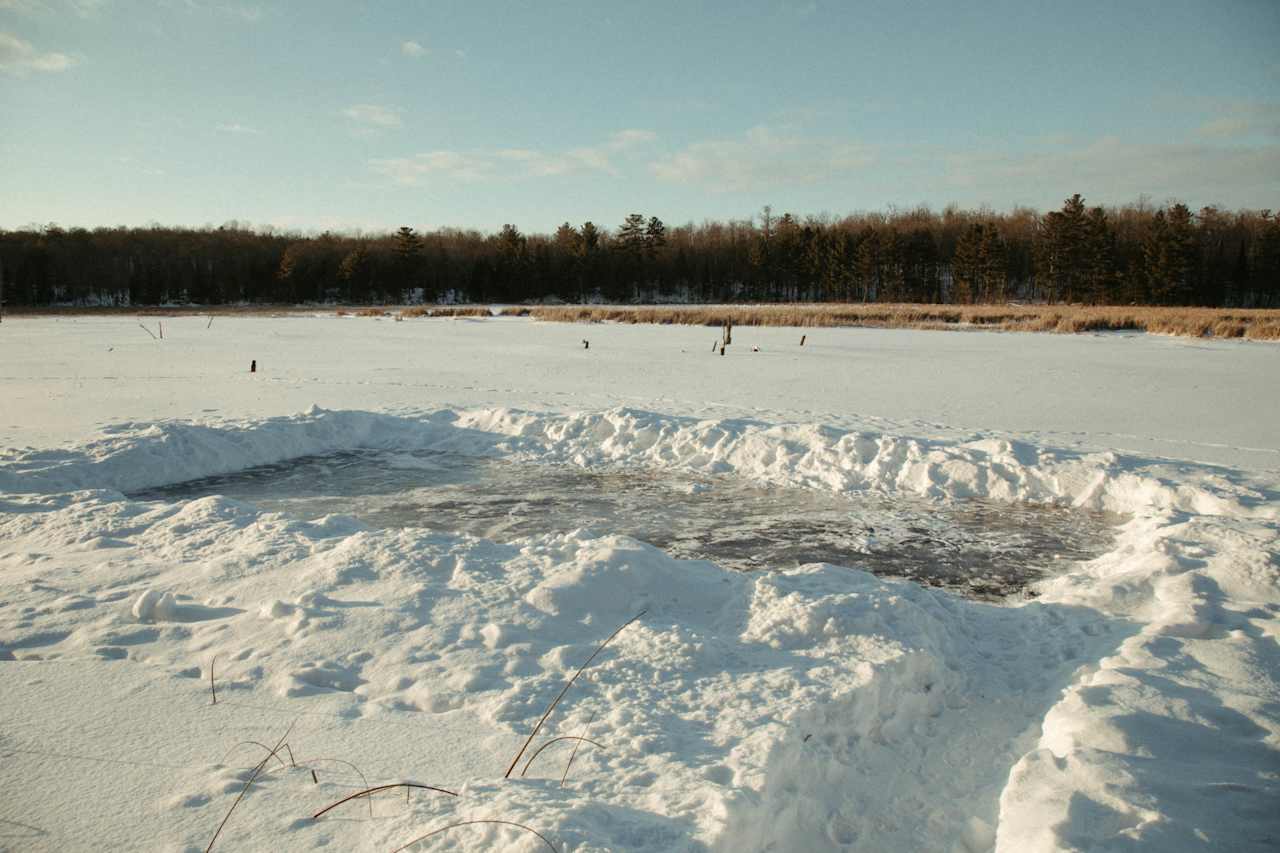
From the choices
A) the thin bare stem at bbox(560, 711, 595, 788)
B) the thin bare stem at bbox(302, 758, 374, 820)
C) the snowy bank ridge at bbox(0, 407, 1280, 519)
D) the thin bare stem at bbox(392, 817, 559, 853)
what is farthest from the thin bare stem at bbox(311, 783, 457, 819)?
the snowy bank ridge at bbox(0, 407, 1280, 519)

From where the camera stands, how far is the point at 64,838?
7.13 ft

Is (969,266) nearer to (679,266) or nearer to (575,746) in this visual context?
(679,266)

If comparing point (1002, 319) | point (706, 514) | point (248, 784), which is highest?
point (1002, 319)

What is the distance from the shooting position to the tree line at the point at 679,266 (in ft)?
195

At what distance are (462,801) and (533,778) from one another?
287mm

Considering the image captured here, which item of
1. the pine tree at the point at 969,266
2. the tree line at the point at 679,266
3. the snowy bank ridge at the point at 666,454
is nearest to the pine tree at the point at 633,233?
the tree line at the point at 679,266

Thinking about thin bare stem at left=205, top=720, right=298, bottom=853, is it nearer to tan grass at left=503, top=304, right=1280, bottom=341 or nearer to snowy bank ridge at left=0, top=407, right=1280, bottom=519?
snowy bank ridge at left=0, top=407, right=1280, bottom=519

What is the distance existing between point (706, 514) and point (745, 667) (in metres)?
3.22

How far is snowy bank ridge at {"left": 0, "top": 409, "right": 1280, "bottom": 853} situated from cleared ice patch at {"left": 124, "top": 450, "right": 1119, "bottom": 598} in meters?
0.60

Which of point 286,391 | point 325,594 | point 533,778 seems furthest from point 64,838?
point 286,391

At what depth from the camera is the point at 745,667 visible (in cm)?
334

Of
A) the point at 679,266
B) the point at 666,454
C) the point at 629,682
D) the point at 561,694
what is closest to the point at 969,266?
the point at 679,266

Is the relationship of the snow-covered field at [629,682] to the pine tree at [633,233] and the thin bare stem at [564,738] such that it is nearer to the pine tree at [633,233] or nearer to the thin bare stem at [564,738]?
the thin bare stem at [564,738]

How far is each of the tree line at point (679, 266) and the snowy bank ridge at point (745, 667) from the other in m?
62.8
